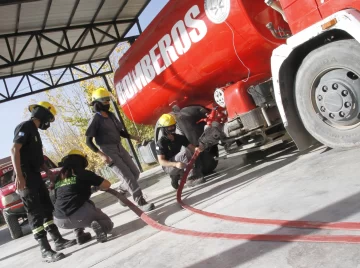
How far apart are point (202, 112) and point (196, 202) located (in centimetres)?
197

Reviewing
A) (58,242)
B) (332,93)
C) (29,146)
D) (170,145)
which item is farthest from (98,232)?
(332,93)

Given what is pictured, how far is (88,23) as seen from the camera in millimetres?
10188

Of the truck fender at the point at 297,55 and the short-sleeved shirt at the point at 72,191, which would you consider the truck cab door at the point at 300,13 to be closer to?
the truck fender at the point at 297,55

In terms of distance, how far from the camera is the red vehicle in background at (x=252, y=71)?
334cm

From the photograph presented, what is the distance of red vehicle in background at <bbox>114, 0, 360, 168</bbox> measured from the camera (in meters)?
3.34

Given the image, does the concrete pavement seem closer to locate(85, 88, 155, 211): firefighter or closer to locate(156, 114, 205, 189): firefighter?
locate(156, 114, 205, 189): firefighter

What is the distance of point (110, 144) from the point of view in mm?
5418

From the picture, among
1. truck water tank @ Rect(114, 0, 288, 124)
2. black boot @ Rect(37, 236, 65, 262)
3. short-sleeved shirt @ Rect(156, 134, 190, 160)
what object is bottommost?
black boot @ Rect(37, 236, 65, 262)

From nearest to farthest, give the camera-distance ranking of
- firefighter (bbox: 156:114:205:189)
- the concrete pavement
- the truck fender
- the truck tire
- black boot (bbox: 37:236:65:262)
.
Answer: the concrete pavement, the truck fender, black boot (bbox: 37:236:65:262), firefighter (bbox: 156:114:205:189), the truck tire

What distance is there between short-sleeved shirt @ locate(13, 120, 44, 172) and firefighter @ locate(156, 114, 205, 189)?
1.78 metres

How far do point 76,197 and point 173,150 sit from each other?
194 centimetres

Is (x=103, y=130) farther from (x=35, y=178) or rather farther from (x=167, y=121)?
(x=35, y=178)

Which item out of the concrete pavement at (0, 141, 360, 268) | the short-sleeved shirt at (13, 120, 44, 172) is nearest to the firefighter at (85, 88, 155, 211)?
the concrete pavement at (0, 141, 360, 268)

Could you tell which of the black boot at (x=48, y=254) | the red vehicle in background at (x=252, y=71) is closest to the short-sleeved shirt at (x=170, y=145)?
the red vehicle in background at (x=252, y=71)
